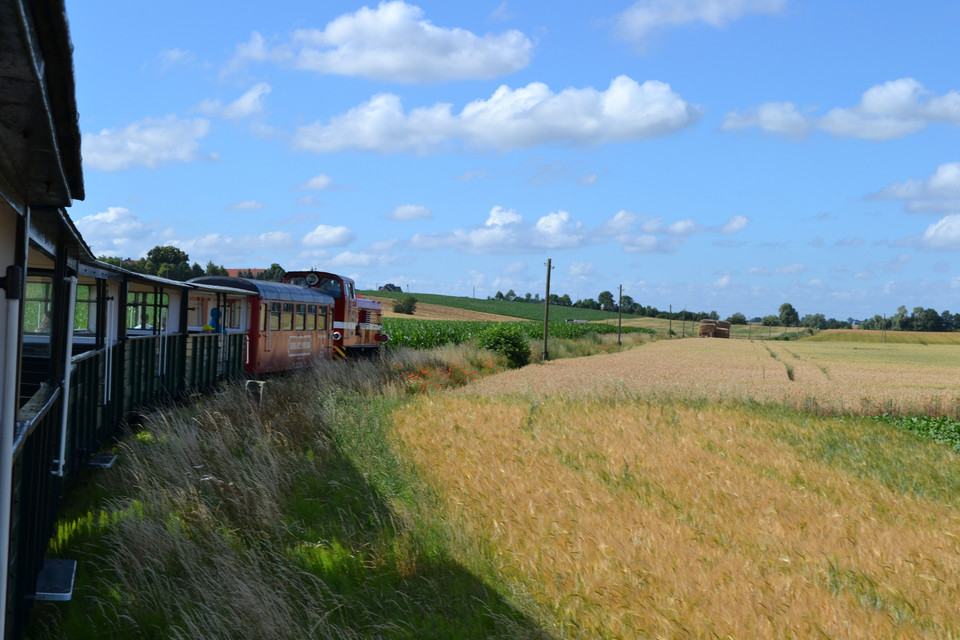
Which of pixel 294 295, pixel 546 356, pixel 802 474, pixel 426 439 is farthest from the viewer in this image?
pixel 546 356

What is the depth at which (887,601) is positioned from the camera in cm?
498

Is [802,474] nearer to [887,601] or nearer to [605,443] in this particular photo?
[605,443]

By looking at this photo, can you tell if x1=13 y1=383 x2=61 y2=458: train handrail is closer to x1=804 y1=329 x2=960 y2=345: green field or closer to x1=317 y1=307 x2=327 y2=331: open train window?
x1=317 y1=307 x2=327 y2=331: open train window

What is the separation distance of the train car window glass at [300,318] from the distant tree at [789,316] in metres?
158

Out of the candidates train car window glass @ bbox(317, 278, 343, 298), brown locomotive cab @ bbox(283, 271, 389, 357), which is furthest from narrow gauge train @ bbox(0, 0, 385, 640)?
train car window glass @ bbox(317, 278, 343, 298)

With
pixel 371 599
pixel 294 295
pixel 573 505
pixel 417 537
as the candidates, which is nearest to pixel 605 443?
pixel 573 505

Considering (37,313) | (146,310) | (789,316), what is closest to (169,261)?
(146,310)

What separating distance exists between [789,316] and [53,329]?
17278cm

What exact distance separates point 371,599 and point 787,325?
170 metres

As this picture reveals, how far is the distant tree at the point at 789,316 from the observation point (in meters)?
164

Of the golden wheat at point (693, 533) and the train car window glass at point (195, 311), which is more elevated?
the train car window glass at point (195, 311)

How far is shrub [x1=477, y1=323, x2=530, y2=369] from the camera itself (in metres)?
32.5

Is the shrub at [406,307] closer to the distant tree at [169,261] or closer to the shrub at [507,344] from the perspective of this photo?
the distant tree at [169,261]

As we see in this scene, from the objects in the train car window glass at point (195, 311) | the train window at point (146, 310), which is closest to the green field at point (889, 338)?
the train car window glass at point (195, 311)
